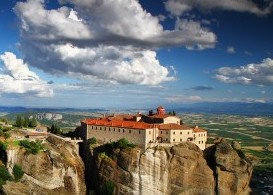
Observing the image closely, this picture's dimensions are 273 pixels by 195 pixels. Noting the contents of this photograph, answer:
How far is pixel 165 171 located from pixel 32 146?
30151 mm

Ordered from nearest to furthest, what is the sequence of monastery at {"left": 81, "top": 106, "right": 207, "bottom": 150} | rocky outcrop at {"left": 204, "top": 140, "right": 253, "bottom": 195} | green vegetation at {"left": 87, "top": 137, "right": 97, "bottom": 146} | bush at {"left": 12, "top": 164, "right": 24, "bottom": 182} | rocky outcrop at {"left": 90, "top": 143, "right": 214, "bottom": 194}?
bush at {"left": 12, "top": 164, "right": 24, "bottom": 182}, rocky outcrop at {"left": 90, "top": 143, "right": 214, "bottom": 194}, monastery at {"left": 81, "top": 106, "right": 207, "bottom": 150}, rocky outcrop at {"left": 204, "top": 140, "right": 253, "bottom": 195}, green vegetation at {"left": 87, "top": 137, "right": 97, "bottom": 146}

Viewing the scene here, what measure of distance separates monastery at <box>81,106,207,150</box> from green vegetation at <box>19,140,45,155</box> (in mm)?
15238

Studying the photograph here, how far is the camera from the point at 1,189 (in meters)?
81.4

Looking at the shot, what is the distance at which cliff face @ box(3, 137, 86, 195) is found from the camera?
281 ft

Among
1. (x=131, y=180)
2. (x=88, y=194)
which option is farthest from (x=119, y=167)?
(x=88, y=194)

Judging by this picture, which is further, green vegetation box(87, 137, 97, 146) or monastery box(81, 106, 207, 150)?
green vegetation box(87, 137, 97, 146)

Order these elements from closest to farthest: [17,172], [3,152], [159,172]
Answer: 1. [17,172]
2. [3,152]
3. [159,172]

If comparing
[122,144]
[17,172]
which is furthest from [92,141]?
[17,172]

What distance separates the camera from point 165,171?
296 ft

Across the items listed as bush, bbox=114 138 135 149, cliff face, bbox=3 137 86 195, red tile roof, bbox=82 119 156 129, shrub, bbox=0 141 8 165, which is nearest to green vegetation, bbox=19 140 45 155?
cliff face, bbox=3 137 86 195

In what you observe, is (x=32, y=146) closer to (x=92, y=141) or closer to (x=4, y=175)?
Result: (x=4, y=175)

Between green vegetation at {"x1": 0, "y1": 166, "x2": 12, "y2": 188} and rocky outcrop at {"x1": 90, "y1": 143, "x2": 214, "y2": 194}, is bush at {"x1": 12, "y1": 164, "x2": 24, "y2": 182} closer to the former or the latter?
green vegetation at {"x1": 0, "y1": 166, "x2": 12, "y2": 188}

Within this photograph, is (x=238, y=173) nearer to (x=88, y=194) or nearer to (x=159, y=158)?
(x=159, y=158)

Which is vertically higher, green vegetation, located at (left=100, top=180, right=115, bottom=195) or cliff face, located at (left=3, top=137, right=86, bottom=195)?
cliff face, located at (left=3, top=137, right=86, bottom=195)
